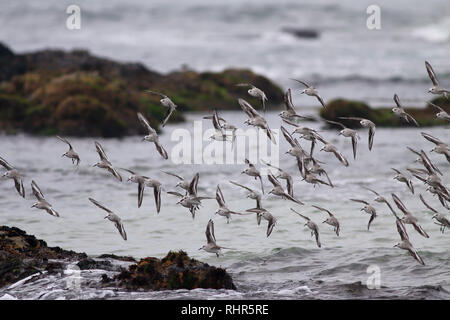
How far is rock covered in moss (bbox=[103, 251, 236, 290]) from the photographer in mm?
9938

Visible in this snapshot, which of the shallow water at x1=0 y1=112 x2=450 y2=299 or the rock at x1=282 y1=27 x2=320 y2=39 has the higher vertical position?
the rock at x1=282 y1=27 x2=320 y2=39

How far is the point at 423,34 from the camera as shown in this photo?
60.2m

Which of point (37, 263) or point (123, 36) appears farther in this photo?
point (123, 36)

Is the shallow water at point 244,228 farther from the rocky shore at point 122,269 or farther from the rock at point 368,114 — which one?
the rock at point 368,114

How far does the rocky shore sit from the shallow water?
6.6 inches

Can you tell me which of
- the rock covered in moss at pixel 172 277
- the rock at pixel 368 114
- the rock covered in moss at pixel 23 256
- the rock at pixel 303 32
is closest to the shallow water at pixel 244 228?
the rock covered in moss at pixel 172 277

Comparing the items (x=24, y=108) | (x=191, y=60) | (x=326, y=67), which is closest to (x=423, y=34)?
(x=326, y=67)

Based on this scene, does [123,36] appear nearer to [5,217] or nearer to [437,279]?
[5,217]

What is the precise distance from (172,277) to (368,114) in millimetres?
16625

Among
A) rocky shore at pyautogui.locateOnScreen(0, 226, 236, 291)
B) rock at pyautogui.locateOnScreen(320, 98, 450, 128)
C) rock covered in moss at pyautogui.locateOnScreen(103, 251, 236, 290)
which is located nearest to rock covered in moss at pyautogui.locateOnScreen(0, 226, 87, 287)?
rocky shore at pyautogui.locateOnScreen(0, 226, 236, 291)

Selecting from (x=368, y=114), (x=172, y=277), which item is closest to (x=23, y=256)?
(x=172, y=277)

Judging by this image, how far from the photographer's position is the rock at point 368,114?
80.3 ft

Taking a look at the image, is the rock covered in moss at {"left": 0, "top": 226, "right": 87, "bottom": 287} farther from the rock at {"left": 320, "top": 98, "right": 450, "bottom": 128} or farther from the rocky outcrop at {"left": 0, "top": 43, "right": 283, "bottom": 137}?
the rock at {"left": 320, "top": 98, "right": 450, "bottom": 128}
